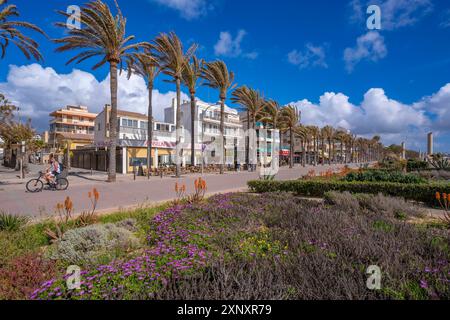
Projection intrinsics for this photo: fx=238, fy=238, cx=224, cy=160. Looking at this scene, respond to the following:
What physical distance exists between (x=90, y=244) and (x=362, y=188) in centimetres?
1019

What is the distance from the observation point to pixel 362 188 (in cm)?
1018

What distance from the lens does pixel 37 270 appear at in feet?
10.6

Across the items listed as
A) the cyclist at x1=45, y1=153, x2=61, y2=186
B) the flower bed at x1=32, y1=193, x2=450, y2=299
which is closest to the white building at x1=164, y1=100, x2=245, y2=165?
the cyclist at x1=45, y1=153, x2=61, y2=186

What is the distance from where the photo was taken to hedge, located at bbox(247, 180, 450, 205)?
9.06 meters

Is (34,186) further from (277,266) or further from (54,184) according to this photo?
(277,266)

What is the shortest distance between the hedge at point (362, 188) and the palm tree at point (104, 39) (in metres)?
13.6

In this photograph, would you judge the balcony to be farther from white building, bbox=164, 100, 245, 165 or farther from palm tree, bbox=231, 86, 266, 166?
palm tree, bbox=231, 86, 266, 166

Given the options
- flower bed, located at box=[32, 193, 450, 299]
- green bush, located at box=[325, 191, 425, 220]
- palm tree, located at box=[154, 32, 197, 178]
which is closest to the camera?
flower bed, located at box=[32, 193, 450, 299]

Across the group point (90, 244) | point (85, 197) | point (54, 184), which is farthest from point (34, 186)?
point (90, 244)

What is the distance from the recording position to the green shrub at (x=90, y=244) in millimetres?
3866

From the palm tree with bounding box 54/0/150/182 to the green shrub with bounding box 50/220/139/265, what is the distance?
15697 millimetres

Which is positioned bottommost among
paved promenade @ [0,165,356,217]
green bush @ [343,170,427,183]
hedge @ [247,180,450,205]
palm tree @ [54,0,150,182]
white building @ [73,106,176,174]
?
paved promenade @ [0,165,356,217]

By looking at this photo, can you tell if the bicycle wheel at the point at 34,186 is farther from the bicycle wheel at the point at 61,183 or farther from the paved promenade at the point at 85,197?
the bicycle wheel at the point at 61,183
